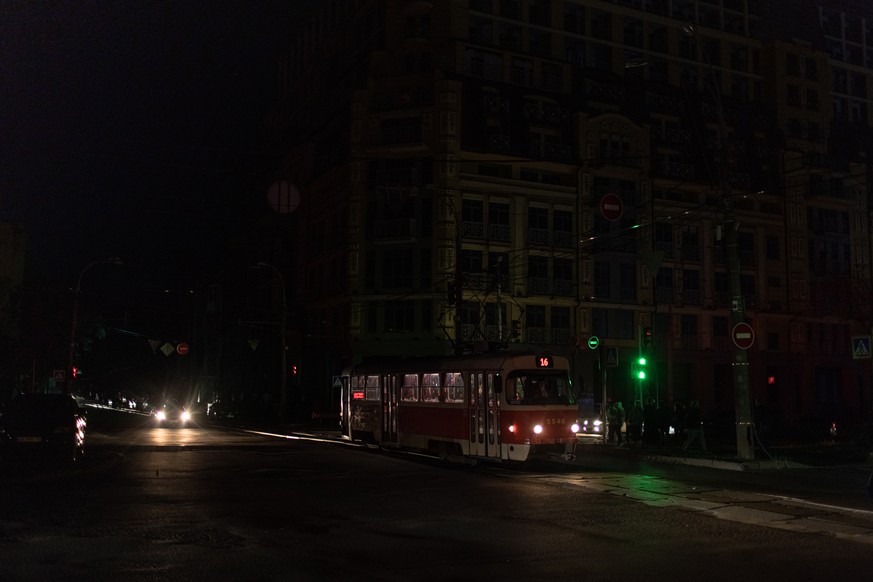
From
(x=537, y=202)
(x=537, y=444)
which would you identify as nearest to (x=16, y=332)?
(x=537, y=202)

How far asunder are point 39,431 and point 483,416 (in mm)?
10704

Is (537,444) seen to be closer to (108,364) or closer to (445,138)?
(445,138)

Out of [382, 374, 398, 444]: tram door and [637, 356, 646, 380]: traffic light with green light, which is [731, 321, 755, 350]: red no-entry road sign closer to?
[637, 356, 646, 380]: traffic light with green light

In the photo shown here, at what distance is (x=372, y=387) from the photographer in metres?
27.9

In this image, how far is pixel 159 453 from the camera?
982 inches

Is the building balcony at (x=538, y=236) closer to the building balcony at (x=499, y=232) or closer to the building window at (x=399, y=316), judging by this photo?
the building balcony at (x=499, y=232)

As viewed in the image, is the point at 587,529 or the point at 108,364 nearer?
the point at 587,529

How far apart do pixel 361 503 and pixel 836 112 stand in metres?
71.8

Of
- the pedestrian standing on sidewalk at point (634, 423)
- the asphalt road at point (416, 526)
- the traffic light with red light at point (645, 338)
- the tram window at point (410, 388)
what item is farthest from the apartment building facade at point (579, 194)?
the asphalt road at point (416, 526)

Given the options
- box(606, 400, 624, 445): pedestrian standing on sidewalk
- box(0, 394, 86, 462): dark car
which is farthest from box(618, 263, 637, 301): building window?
box(0, 394, 86, 462): dark car

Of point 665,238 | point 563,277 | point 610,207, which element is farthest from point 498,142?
point 610,207

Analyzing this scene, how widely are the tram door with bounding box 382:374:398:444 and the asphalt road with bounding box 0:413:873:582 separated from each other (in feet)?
19.7

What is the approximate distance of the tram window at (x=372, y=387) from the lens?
27.5 meters

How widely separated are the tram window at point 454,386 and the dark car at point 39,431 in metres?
9.55
